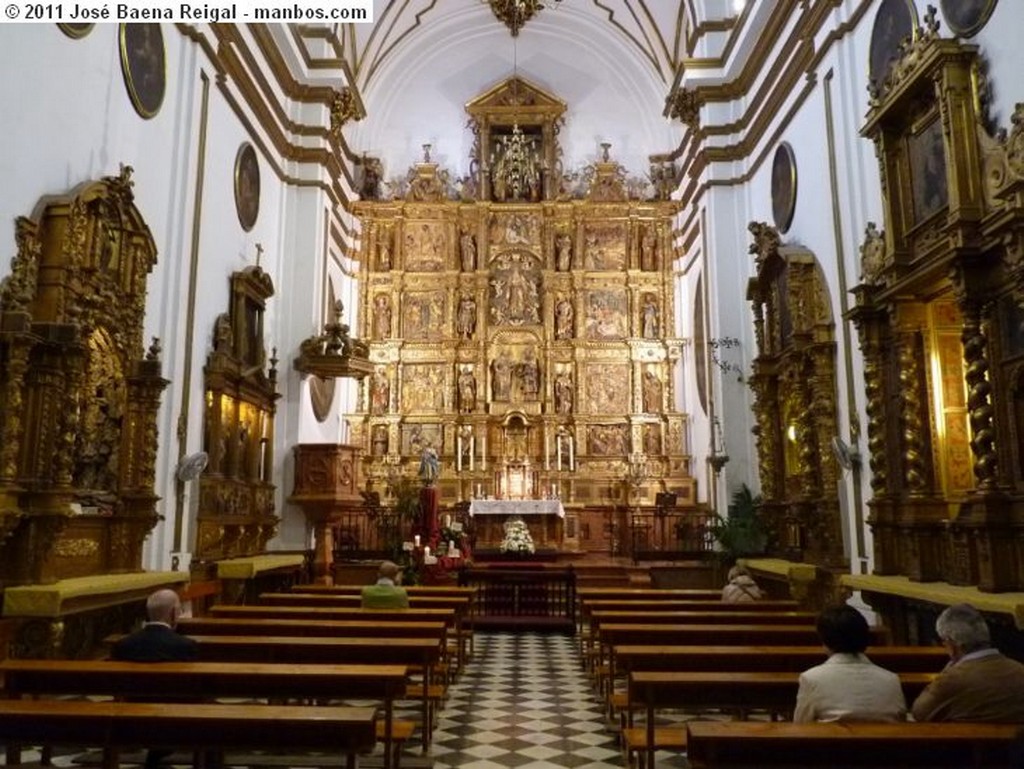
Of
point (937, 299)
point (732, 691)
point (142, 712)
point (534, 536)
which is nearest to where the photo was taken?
point (142, 712)

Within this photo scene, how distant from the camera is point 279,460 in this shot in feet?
52.2

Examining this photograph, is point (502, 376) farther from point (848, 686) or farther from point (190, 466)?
point (848, 686)

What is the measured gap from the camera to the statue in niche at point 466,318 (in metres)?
21.6

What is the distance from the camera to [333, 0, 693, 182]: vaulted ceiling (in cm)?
2273

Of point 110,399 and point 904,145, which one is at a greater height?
point 904,145

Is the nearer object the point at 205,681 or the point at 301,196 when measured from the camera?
the point at 205,681

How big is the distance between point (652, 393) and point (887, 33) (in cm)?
1191

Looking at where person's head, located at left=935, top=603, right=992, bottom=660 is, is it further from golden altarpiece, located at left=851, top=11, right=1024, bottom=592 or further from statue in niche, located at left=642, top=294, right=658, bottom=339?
statue in niche, located at left=642, top=294, right=658, bottom=339

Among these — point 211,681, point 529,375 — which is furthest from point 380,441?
point 211,681

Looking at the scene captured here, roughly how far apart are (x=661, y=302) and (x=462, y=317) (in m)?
5.20

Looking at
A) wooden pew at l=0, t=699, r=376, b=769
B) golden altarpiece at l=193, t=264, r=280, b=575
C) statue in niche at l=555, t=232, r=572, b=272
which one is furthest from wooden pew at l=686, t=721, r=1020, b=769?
statue in niche at l=555, t=232, r=572, b=272

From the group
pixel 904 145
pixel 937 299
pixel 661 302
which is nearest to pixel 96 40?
pixel 904 145

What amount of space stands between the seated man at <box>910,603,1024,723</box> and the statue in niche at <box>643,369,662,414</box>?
17326mm

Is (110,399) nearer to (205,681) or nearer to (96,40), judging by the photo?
(96,40)
